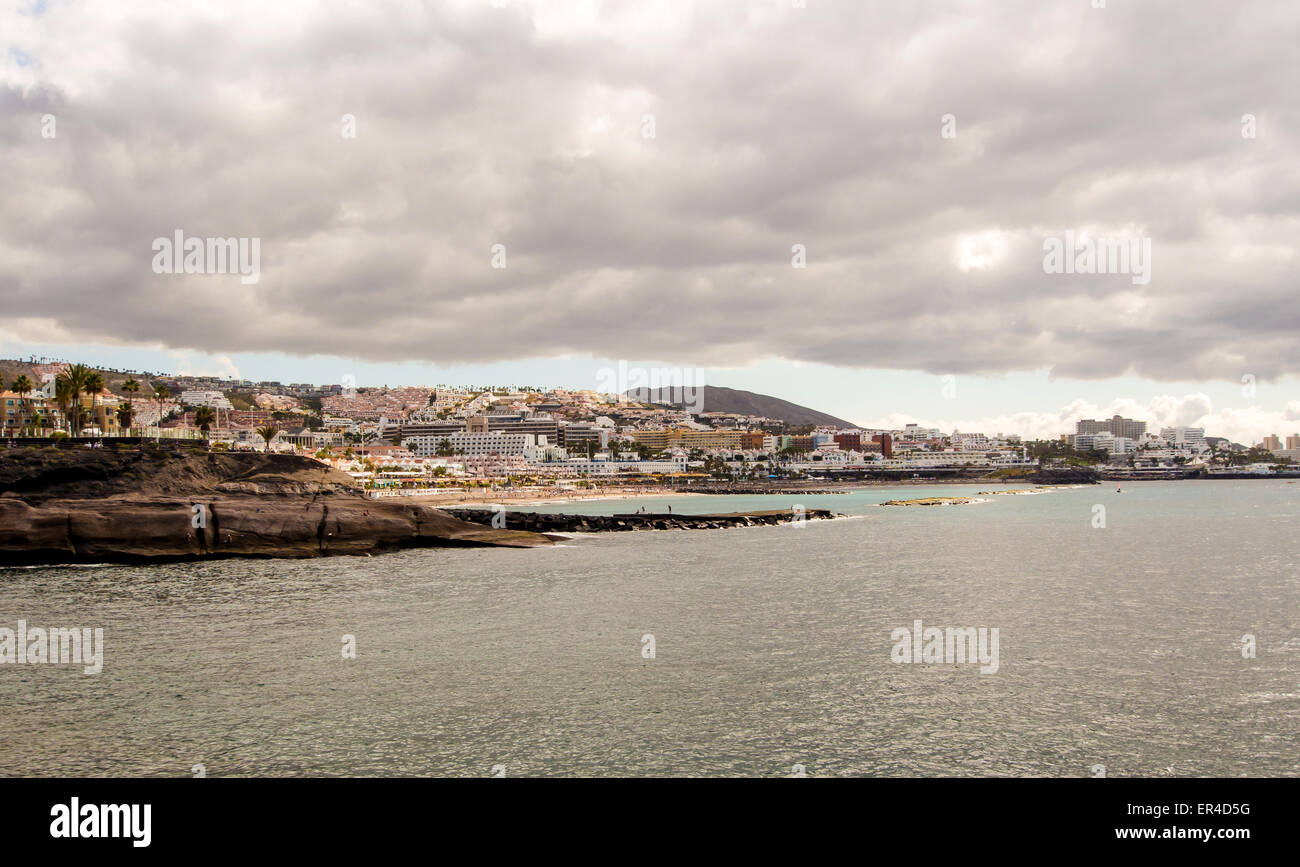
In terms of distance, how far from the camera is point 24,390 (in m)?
75.9

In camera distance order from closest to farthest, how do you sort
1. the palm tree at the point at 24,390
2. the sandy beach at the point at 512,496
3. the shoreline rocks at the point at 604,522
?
the shoreline rocks at the point at 604,522 → the palm tree at the point at 24,390 → the sandy beach at the point at 512,496

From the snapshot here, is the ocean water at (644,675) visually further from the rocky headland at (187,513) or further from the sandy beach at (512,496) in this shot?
the sandy beach at (512,496)

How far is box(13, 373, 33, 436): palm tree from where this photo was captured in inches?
2965

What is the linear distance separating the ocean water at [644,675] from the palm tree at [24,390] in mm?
48051

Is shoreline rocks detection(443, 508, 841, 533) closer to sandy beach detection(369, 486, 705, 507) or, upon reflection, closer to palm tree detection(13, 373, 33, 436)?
sandy beach detection(369, 486, 705, 507)

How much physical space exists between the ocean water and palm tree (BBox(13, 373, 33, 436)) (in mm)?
48051

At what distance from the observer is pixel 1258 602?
98.9 ft

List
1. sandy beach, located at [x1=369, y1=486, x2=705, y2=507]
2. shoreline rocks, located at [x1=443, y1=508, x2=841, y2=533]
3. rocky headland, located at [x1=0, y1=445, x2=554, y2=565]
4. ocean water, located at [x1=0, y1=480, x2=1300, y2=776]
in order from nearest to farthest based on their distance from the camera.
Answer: ocean water, located at [x1=0, y1=480, x2=1300, y2=776] → rocky headland, located at [x1=0, y1=445, x2=554, y2=565] → shoreline rocks, located at [x1=443, y1=508, x2=841, y2=533] → sandy beach, located at [x1=369, y1=486, x2=705, y2=507]

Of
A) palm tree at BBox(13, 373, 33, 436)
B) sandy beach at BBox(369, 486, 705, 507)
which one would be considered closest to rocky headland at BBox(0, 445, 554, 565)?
palm tree at BBox(13, 373, 33, 436)

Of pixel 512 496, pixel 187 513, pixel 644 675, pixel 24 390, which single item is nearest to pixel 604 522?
pixel 187 513

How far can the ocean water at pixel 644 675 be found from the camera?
13.9 m

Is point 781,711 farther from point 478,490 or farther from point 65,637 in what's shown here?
point 478,490

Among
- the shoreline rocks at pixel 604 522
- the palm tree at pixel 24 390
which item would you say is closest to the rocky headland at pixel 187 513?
the shoreline rocks at pixel 604 522
